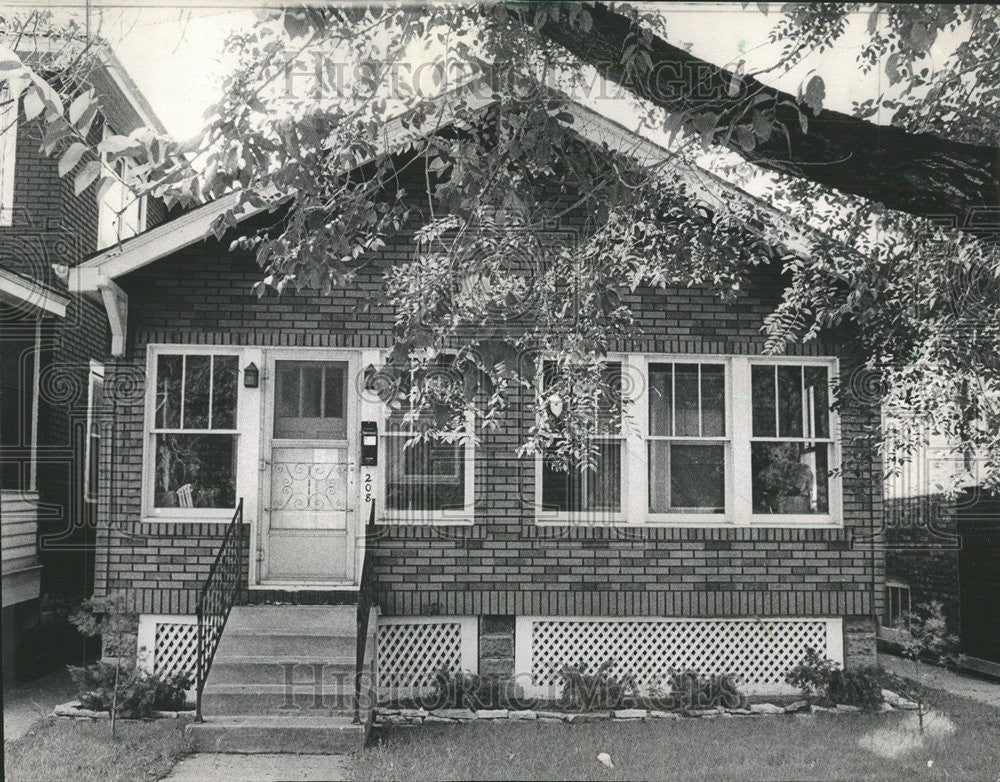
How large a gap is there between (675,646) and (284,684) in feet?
12.5

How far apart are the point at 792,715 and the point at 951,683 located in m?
2.63

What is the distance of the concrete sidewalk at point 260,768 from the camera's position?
20.2ft

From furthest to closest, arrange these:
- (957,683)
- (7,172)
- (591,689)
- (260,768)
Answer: (7,172) < (957,683) < (591,689) < (260,768)

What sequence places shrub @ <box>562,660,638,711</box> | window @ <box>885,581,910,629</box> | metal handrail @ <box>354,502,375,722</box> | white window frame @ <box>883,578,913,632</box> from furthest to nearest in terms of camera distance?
window @ <box>885,581,910,629</box> → white window frame @ <box>883,578,913,632</box> → shrub @ <box>562,660,638,711</box> → metal handrail @ <box>354,502,375,722</box>

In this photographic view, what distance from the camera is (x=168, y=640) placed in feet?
27.7

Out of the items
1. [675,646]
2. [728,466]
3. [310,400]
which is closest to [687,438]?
[728,466]

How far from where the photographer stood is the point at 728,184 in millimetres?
7512

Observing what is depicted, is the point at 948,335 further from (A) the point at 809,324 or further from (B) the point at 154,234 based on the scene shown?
(B) the point at 154,234

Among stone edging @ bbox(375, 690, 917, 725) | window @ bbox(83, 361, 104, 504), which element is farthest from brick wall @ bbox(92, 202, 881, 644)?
window @ bbox(83, 361, 104, 504)

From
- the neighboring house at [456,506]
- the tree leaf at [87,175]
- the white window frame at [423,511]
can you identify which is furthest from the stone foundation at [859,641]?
the tree leaf at [87,175]

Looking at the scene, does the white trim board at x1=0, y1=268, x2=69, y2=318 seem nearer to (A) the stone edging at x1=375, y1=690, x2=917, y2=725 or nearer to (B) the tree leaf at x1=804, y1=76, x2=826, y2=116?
(A) the stone edging at x1=375, y1=690, x2=917, y2=725

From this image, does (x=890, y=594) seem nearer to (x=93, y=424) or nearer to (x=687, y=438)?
(x=687, y=438)

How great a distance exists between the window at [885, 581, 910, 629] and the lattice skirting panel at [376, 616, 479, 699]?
5.92 metres

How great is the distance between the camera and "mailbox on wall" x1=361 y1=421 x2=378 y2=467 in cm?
871
